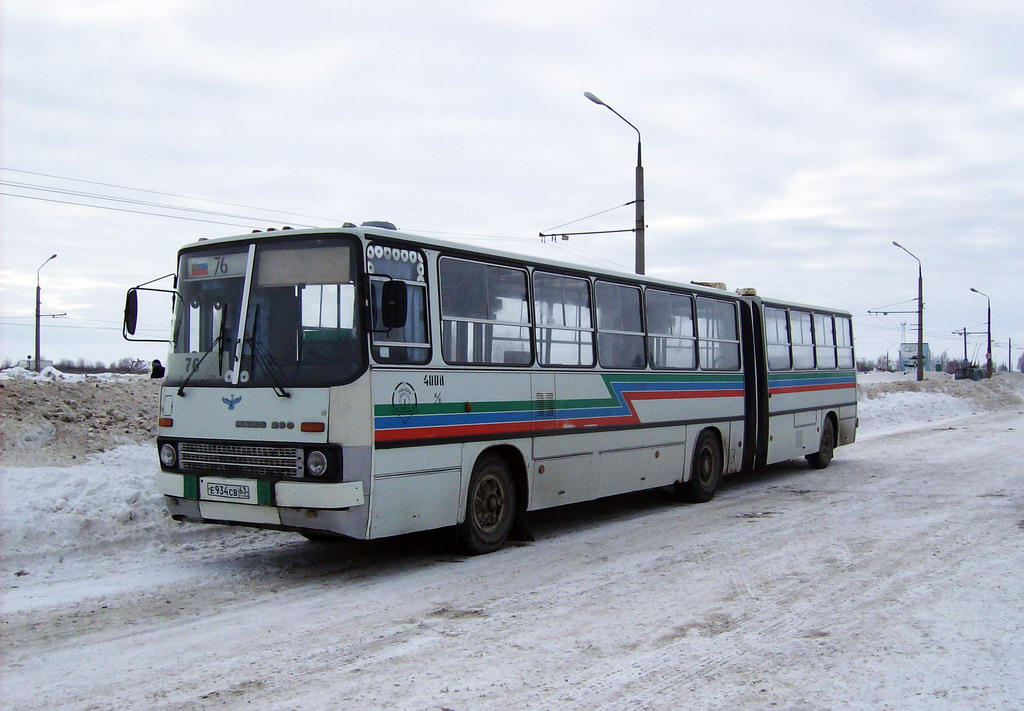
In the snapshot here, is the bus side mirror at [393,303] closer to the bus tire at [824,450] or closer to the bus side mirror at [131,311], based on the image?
the bus side mirror at [131,311]

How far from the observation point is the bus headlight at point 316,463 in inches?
299

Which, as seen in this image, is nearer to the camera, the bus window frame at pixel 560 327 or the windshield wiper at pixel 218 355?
the windshield wiper at pixel 218 355

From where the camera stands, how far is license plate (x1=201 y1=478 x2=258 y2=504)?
787cm

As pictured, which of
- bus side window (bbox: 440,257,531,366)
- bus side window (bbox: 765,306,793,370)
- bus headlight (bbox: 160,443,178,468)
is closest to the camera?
bus headlight (bbox: 160,443,178,468)

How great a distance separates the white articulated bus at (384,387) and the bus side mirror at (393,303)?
0.04 ft

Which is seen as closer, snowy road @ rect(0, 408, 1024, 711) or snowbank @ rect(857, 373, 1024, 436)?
snowy road @ rect(0, 408, 1024, 711)

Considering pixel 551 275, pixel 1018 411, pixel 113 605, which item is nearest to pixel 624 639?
pixel 113 605

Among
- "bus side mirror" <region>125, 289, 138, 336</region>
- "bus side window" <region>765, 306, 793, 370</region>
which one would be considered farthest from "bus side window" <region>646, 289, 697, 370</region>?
"bus side mirror" <region>125, 289, 138, 336</region>

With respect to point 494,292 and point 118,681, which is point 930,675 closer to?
point 118,681

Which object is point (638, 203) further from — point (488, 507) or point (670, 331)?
point (488, 507)

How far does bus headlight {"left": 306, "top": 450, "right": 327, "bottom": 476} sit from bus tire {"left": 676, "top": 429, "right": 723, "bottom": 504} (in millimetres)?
6670

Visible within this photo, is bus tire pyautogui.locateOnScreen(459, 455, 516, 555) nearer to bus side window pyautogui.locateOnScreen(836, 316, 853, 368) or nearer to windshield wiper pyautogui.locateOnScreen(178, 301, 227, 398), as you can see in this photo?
windshield wiper pyautogui.locateOnScreen(178, 301, 227, 398)

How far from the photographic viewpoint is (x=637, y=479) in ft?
38.4

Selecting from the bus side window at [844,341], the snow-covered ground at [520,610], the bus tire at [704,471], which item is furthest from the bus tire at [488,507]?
the bus side window at [844,341]
